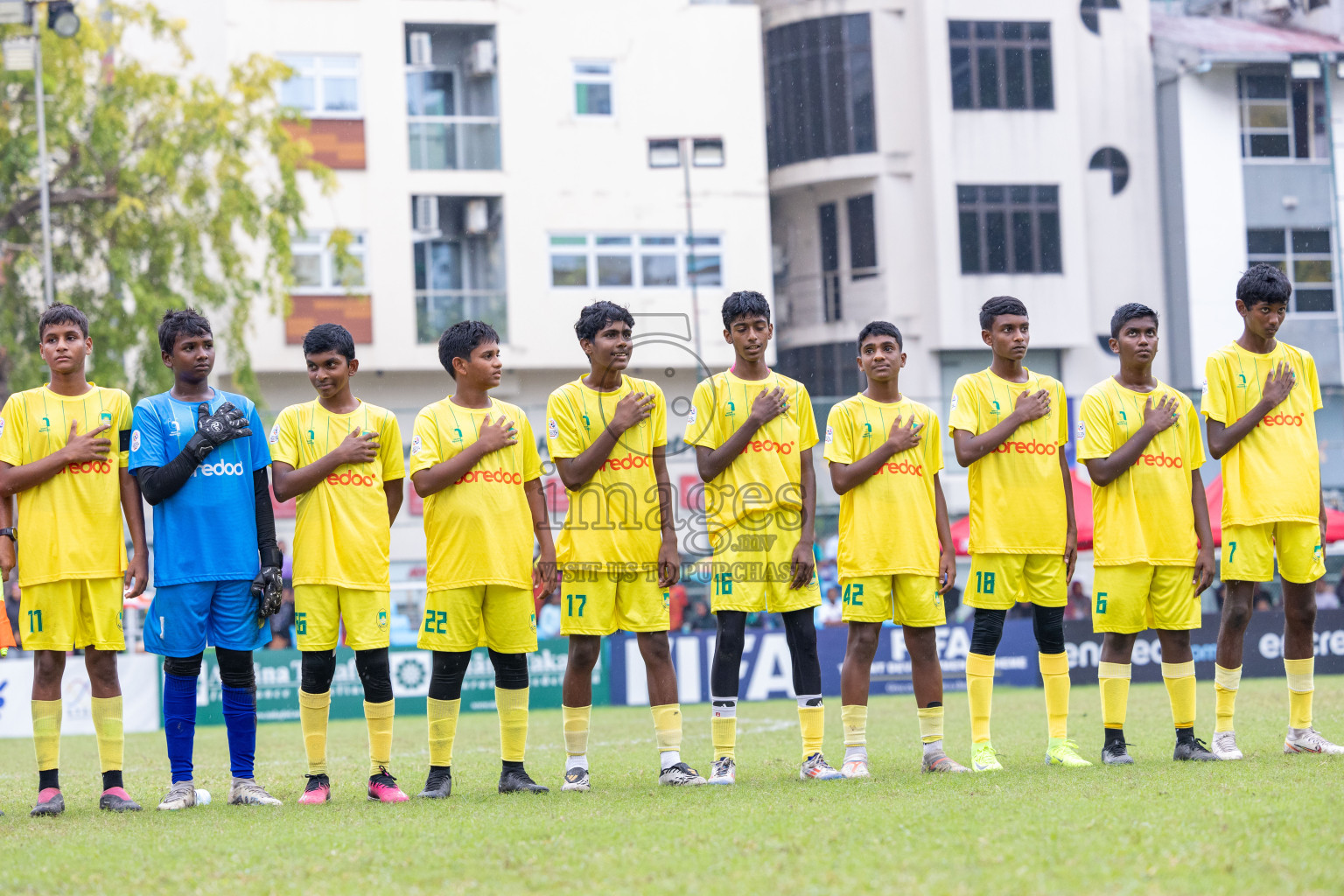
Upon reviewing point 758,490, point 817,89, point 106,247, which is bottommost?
point 758,490

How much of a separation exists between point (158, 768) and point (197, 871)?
593 cm

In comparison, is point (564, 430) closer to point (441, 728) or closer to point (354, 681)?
point (441, 728)

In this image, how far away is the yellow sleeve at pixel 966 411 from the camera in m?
8.59

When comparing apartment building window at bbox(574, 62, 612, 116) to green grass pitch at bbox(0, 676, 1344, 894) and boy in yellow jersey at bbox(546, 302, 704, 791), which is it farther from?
boy in yellow jersey at bbox(546, 302, 704, 791)

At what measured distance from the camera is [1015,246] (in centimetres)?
3378

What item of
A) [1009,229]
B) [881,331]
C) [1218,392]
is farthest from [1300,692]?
[1009,229]

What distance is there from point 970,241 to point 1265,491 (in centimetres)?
2568

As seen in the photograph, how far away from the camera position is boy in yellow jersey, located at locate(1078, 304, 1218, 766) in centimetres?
842

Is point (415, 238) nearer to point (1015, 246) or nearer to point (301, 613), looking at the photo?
point (1015, 246)

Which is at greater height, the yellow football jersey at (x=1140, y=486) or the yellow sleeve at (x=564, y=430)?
the yellow sleeve at (x=564, y=430)

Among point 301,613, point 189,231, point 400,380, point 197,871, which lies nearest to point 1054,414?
point 301,613

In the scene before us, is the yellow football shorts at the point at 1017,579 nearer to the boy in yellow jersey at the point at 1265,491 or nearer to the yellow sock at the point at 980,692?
the yellow sock at the point at 980,692

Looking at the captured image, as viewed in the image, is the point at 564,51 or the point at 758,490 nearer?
the point at 758,490

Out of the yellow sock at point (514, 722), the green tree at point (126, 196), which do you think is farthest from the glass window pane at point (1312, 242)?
the yellow sock at point (514, 722)
